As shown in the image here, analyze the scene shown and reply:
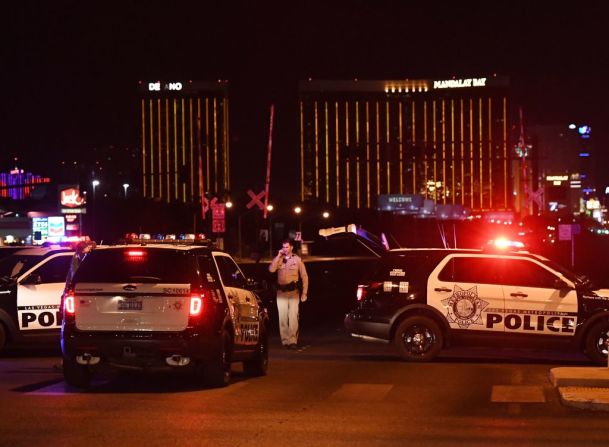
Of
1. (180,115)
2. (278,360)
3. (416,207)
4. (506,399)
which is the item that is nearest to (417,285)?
(278,360)

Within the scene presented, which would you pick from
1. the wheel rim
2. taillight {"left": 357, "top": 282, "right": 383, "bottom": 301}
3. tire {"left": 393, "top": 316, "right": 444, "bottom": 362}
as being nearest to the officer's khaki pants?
taillight {"left": 357, "top": 282, "right": 383, "bottom": 301}

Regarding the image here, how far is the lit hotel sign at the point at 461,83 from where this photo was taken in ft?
592

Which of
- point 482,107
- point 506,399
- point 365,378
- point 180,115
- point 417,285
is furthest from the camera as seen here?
point 482,107

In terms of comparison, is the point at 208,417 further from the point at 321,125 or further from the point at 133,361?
the point at 321,125

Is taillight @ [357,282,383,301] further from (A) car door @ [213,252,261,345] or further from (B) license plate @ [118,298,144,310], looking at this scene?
(B) license plate @ [118,298,144,310]

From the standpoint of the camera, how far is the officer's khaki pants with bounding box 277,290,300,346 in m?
18.7

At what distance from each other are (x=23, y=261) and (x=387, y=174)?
175 meters

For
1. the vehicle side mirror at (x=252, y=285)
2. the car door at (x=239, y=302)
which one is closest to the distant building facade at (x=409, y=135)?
the vehicle side mirror at (x=252, y=285)

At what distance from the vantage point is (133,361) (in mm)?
12477

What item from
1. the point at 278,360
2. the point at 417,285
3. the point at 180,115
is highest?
the point at 180,115

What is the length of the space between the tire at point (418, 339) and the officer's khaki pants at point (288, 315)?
2.45 meters

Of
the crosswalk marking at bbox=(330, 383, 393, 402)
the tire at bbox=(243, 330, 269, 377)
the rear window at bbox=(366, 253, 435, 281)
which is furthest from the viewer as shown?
the rear window at bbox=(366, 253, 435, 281)

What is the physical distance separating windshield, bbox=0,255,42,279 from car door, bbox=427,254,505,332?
644cm

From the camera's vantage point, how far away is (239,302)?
13.9 m
